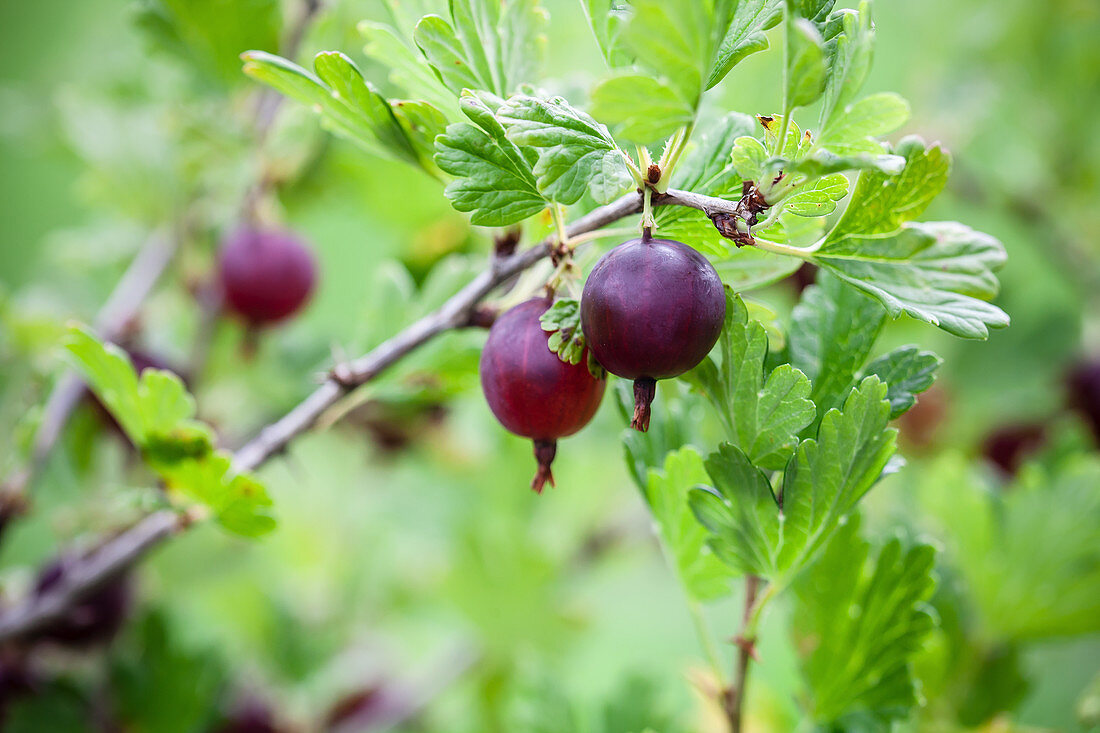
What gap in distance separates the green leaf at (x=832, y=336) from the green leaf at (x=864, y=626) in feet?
0.31

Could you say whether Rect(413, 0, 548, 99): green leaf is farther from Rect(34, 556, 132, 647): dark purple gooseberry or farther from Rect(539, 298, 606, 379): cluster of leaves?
Rect(34, 556, 132, 647): dark purple gooseberry

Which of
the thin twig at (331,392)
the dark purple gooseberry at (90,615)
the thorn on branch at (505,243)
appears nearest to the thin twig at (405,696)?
the dark purple gooseberry at (90,615)

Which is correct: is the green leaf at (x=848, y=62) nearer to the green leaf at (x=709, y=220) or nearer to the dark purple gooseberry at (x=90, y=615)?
the green leaf at (x=709, y=220)

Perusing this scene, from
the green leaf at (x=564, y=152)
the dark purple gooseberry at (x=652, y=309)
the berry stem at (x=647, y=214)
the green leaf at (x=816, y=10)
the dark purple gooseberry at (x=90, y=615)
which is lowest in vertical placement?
the dark purple gooseberry at (x=90, y=615)

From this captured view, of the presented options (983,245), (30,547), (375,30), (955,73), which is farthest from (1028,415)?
(30,547)

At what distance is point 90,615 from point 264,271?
1.23 ft

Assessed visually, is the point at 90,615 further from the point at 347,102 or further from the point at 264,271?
the point at 347,102

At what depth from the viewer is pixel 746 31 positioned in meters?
0.33

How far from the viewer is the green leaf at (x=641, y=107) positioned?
0.95 ft

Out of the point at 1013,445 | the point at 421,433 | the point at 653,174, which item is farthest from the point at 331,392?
the point at 1013,445

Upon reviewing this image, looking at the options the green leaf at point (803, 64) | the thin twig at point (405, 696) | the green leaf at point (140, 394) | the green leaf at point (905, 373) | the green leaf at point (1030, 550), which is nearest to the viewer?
the green leaf at point (803, 64)

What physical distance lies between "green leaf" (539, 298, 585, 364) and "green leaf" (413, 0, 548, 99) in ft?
0.40

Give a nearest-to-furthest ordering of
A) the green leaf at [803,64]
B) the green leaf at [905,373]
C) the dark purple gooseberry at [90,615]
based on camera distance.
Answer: the green leaf at [803,64] < the green leaf at [905,373] < the dark purple gooseberry at [90,615]

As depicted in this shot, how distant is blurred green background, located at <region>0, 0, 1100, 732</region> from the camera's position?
25.2 inches
